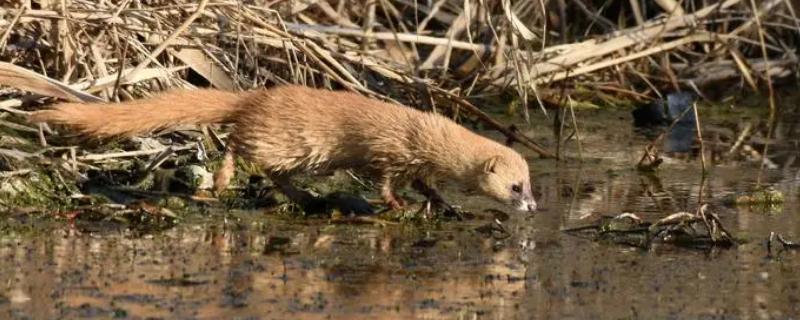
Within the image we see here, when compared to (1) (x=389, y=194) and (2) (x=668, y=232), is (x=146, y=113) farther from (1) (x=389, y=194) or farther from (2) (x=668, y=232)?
(2) (x=668, y=232)

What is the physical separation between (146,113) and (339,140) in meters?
0.80

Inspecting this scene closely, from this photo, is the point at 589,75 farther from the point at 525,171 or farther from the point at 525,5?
the point at 525,171

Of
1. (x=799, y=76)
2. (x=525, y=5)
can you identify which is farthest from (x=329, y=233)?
(x=799, y=76)

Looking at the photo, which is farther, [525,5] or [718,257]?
[525,5]

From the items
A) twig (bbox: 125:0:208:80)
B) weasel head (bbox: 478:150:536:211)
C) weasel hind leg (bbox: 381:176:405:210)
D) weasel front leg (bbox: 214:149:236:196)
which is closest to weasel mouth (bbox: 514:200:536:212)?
weasel head (bbox: 478:150:536:211)

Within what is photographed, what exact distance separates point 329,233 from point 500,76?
11.2ft

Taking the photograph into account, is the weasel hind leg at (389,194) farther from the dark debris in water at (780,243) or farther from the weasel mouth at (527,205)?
the dark debris in water at (780,243)

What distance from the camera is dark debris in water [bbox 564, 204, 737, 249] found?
5.93 m

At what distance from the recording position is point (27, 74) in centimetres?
669

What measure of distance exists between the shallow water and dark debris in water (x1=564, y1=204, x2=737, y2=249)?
68 millimetres

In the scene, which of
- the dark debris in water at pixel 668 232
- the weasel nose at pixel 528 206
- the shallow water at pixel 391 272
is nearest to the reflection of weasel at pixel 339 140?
the weasel nose at pixel 528 206

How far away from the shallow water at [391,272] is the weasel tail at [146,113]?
19.5 inches

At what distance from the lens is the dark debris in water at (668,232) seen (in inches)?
233

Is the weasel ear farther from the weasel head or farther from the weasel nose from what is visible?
the weasel nose
